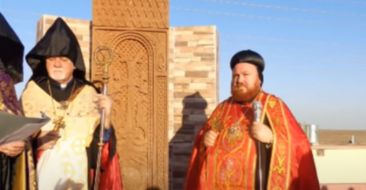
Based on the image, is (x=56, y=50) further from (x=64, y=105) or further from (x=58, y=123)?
(x=58, y=123)

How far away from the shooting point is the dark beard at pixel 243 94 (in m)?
4.36

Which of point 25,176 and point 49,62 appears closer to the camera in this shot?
point 25,176

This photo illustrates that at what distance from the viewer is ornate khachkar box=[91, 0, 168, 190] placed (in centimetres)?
700

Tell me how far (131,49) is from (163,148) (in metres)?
1.26

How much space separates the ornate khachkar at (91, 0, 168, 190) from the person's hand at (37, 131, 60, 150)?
9.38 feet

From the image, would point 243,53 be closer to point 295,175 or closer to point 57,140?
point 295,175

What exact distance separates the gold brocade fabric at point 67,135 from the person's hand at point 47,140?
0.05 m

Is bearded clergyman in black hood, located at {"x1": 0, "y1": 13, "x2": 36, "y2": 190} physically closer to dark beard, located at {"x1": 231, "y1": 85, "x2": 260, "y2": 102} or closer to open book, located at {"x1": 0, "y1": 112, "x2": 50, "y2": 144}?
open book, located at {"x1": 0, "y1": 112, "x2": 50, "y2": 144}

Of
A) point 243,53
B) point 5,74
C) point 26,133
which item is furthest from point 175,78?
point 26,133

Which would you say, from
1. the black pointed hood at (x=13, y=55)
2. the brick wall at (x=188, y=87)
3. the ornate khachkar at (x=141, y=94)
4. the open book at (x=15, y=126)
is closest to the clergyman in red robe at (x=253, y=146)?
the black pointed hood at (x=13, y=55)

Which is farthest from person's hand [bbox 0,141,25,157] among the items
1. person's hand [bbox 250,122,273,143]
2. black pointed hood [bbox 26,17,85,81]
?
person's hand [bbox 250,122,273,143]

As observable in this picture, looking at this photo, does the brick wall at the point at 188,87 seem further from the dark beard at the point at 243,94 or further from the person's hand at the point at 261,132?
the person's hand at the point at 261,132

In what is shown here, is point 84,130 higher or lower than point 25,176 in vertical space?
higher

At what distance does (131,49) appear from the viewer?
23.3ft
